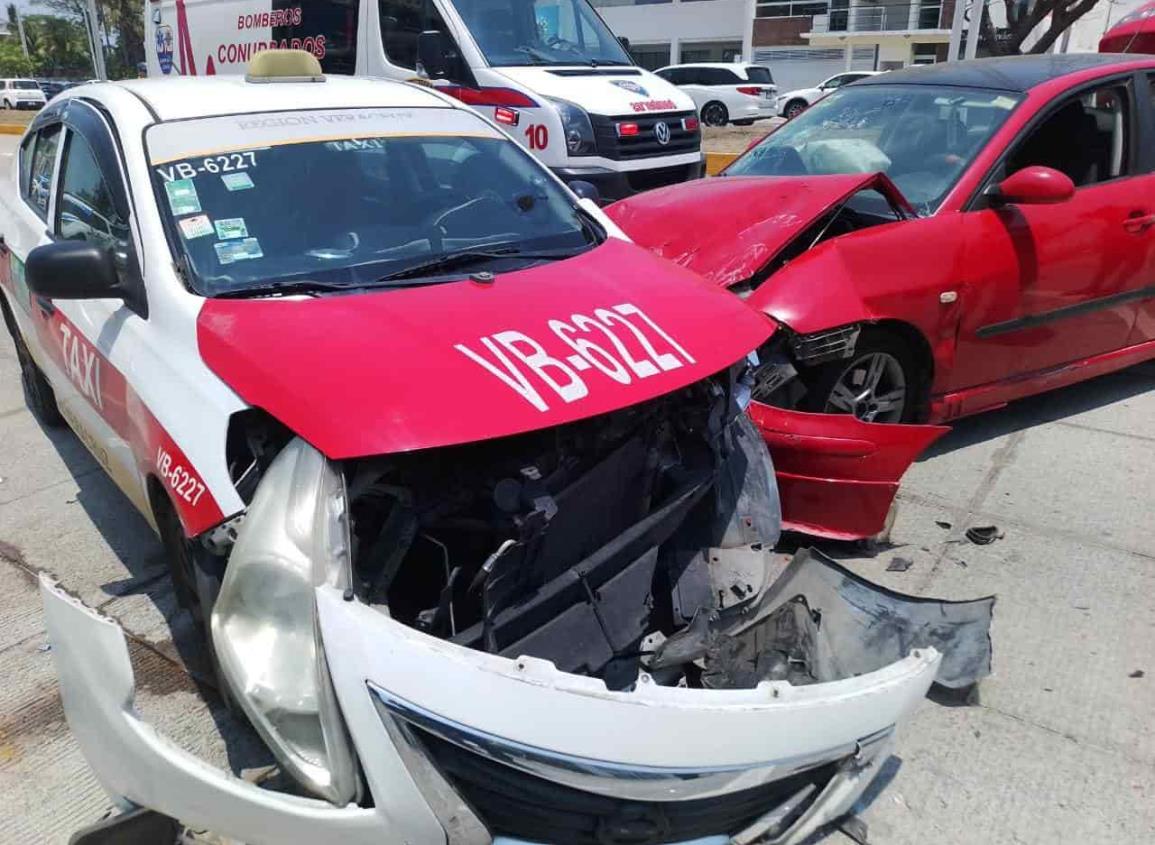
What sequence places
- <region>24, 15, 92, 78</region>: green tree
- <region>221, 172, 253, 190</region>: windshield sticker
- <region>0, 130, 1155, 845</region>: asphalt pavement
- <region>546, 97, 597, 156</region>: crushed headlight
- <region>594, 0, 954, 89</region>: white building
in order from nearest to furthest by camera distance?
<region>0, 130, 1155, 845</region>: asphalt pavement, <region>221, 172, 253, 190</region>: windshield sticker, <region>546, 97, 597, 156</region>: crushed headlight, <region>594, 0, 954, 89</region>: white building, <region>24, 15, 92, 78</region>: green tree

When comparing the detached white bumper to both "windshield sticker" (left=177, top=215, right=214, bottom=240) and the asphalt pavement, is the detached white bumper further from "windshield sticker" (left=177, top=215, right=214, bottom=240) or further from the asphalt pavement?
"windshield sticker" (left=177, top=215, right=214, bottom=240)

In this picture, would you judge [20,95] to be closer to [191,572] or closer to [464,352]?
[191,572]

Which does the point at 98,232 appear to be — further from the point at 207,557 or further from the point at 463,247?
the point at 207,557

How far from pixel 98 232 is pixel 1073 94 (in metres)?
4.21

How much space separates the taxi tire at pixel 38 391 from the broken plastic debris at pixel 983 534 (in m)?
4.22

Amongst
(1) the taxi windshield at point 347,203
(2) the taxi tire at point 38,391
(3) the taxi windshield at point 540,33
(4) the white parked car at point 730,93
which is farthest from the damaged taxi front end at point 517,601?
(4) the white parked car at point 730,93

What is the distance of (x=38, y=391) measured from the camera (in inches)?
191

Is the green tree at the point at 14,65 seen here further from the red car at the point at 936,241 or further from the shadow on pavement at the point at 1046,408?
the shadow on pavement at the point at 1046,408

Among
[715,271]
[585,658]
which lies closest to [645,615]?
[585,658]

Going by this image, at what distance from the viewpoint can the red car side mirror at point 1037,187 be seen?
3.95 metres

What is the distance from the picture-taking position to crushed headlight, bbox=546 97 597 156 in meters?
7.57

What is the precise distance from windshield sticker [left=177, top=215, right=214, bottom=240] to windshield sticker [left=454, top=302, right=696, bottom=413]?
3.34ft

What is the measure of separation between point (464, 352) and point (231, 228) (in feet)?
3.32

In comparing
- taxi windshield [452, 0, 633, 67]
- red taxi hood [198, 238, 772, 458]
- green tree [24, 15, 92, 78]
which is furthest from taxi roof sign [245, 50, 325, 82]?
green tree [24, 15, 92, 78]
